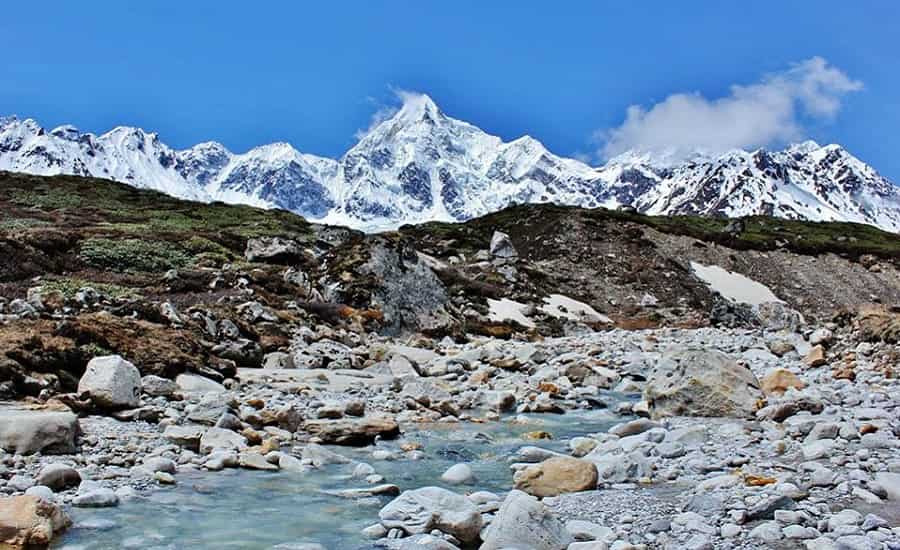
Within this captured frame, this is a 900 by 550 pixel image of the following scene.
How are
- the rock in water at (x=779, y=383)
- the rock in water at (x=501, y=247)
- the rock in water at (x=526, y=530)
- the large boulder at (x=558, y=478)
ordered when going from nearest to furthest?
the rock in water at (x=526, y=530) < the large boulder at (x=558, y=478) < the rock in water at (x=779, y=383) < the rock in water at (x=501, y=247)

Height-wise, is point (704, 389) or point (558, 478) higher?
point (704, 389)

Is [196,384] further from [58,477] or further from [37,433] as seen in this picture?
[58,477]

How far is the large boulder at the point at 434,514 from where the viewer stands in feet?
22.2

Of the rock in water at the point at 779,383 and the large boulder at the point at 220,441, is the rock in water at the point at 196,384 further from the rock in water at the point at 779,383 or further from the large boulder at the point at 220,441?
the rock in water at the point at 779,383

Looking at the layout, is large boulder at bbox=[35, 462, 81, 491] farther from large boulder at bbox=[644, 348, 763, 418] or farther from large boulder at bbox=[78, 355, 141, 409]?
large boulder at bbox=[644, 348, 763, 418]

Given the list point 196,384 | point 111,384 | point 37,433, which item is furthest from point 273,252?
point 37,433

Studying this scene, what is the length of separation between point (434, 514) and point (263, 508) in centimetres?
205

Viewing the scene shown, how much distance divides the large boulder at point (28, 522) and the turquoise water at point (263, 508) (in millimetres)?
139

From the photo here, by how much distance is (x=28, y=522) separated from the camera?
6184mm

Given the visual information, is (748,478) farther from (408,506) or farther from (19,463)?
(19,463)

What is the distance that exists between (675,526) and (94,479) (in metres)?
6.32

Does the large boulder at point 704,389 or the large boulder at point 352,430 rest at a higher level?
the large boulder at point 704,389

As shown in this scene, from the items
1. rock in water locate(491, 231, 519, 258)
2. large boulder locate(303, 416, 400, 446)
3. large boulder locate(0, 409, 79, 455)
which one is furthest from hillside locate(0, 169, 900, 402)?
large boulder locate(303, 416, 400, 446)

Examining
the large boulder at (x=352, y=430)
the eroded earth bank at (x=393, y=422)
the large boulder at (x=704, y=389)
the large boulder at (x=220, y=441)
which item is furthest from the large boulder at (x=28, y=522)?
the large boulder at (x=704, y=389)
